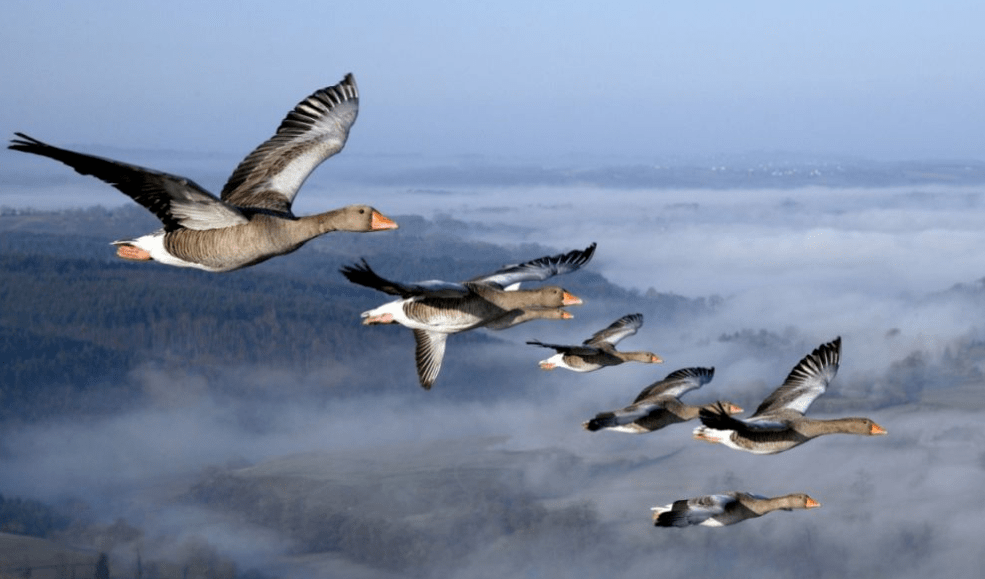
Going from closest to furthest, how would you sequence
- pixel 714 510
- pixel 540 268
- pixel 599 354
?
pixel 714 510
pixel 540 268
pixel 599 354

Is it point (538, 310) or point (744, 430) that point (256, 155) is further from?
point (744, 430)

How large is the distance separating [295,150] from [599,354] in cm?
594

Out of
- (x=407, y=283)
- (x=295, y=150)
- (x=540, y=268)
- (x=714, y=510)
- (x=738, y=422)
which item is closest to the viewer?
(x=407, y=283)

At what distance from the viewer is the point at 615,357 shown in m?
20.8

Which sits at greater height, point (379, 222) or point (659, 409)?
point (379, 222)

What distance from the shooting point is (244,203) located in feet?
50.8

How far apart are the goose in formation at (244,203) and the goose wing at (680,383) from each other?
6987mm

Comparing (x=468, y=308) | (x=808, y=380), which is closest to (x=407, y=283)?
(x=468, y=308)

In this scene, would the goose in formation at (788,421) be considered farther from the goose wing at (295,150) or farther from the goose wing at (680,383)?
the goose wing at (295,150)

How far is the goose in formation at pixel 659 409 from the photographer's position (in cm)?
1841

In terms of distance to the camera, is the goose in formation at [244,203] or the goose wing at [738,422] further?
the goose wing at [738,422]

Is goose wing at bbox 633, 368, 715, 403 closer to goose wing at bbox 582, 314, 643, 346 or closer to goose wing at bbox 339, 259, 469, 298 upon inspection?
goose wing at bbox 582, 314, 643, 346

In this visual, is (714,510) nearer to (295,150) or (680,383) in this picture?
(680,383)

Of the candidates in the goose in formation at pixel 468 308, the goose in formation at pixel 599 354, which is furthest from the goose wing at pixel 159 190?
the goose in formation at pixel 599 354
